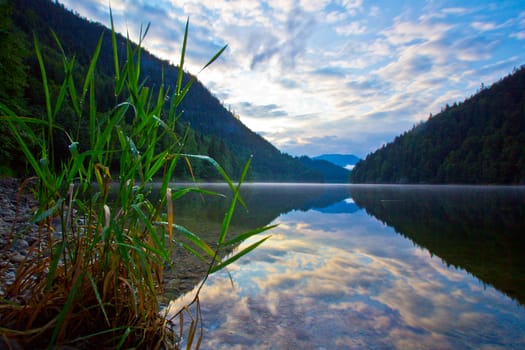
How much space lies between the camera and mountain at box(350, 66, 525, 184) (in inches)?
2918

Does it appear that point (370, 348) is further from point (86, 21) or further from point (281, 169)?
point (86, 21)

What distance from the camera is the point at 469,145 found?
84.4 meters

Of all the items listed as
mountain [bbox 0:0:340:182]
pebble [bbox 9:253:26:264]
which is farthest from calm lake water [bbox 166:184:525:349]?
mountain [bbox 0:0:340:182]

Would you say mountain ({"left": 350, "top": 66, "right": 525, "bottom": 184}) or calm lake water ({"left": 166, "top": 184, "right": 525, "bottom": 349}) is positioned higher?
mountain ({"left": 350, "top": 66, "right": 525, "bottom": 184})

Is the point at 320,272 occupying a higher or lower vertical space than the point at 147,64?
lower

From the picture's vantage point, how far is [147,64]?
586 ft

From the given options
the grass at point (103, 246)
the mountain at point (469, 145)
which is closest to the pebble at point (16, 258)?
the grass at point (103, 246)

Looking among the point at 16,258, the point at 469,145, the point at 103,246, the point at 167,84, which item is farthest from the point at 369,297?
the point at 167,84

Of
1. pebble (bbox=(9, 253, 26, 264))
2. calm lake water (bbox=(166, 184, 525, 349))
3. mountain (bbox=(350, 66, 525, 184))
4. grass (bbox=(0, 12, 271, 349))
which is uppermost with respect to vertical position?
mountain (bbox=(350, 66, 525, 184))

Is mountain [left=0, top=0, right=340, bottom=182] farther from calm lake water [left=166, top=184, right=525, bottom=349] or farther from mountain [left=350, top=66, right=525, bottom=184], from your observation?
mountain [left=350, top=66, right=525, bottom=184]

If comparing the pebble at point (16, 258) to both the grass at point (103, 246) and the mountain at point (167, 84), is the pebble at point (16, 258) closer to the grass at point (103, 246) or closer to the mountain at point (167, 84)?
the grass at point (103, 246)

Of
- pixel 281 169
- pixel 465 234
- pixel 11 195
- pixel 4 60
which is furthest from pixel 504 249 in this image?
pixel 281 169

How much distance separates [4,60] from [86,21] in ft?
710

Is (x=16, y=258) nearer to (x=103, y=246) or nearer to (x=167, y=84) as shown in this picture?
(x=103, y=246)
